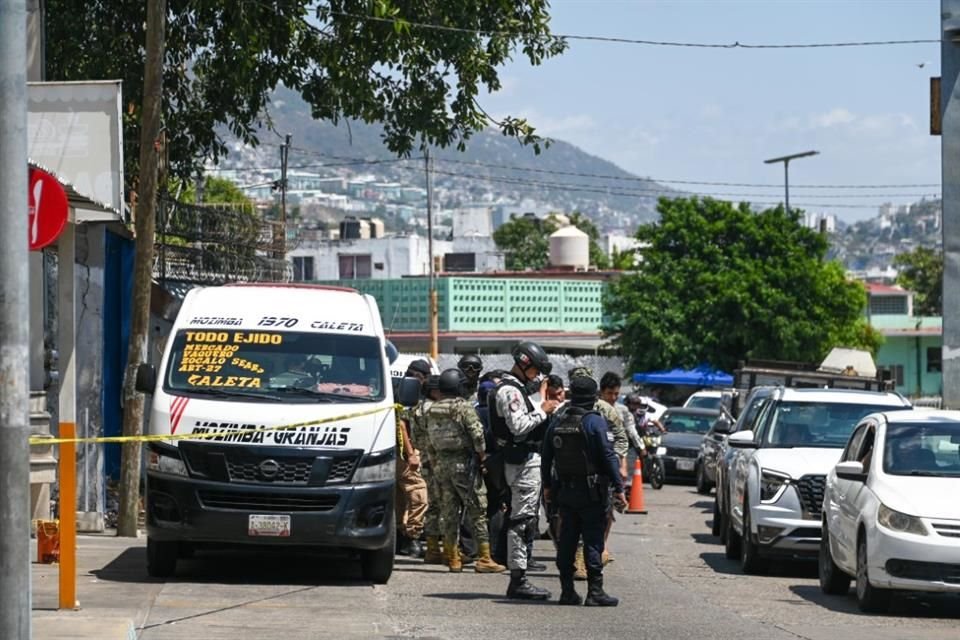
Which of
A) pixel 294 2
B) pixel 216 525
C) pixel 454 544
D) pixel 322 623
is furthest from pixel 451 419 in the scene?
pixel 294 2

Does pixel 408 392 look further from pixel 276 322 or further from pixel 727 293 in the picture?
pixel 727 293

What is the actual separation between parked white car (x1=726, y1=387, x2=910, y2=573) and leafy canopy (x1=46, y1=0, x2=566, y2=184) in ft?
20.4

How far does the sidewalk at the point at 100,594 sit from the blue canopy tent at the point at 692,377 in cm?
4293

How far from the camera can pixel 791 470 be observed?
58.1 feet

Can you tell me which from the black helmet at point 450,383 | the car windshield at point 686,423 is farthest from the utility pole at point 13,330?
the car windshield at point 686,423

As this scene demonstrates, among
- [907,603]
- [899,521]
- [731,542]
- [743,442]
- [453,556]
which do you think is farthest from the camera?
[731,542]

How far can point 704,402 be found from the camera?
4162 centimetres

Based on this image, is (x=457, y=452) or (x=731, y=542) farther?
(x=731, y=542)

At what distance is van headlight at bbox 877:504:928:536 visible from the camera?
45.4 ft

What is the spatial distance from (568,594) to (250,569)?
10.7 ft

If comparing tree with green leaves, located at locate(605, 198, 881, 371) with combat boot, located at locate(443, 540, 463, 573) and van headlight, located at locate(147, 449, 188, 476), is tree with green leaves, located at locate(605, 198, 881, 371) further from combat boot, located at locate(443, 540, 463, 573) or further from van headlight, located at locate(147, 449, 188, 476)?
van headlight, located at locate(147, 449, 188, 476)

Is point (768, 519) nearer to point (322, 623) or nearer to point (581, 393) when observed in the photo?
point (581, 393)

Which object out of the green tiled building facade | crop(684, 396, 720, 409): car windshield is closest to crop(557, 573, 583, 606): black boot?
crop(684, 396, 720, 409): car windshield

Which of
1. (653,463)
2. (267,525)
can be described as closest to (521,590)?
(267,525)
